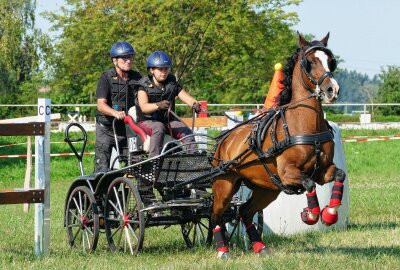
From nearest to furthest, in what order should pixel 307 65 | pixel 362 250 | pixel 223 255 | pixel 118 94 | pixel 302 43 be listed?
pixel 307 65
pixel 302 43
pixel 223 255
pixel 362 250
pixel 118 94

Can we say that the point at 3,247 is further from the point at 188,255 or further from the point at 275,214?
the point at 275,214

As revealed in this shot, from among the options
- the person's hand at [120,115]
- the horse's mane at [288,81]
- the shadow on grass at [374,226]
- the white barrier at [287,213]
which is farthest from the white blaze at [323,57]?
the shadow on grass at [374,226]

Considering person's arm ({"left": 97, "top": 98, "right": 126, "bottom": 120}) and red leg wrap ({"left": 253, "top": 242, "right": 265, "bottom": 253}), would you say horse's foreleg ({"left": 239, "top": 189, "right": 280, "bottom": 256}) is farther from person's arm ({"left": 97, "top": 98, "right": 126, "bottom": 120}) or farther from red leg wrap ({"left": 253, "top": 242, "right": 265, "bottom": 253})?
person's arm ({"left": 97, "top": 98, "right": 126, "bottom": 120})

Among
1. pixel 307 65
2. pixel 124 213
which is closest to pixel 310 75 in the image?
pixel 307 65

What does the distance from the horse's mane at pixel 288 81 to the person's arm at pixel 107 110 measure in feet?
6.76

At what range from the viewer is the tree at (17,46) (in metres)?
61.3

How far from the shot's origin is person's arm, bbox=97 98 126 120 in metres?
10.1

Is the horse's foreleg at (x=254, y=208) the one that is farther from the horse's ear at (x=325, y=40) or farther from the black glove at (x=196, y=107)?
the horse's ear at (x=325, y=40)

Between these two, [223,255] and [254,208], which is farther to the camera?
[254,208]

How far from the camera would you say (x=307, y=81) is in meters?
8.51

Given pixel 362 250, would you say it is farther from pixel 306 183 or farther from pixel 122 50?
pixel 122 50

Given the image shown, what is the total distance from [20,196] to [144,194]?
52.9 inches

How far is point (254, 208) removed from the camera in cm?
974

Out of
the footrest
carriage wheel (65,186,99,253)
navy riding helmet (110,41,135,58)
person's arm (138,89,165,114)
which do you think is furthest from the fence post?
navy riding helmet (110,41,135,58)
